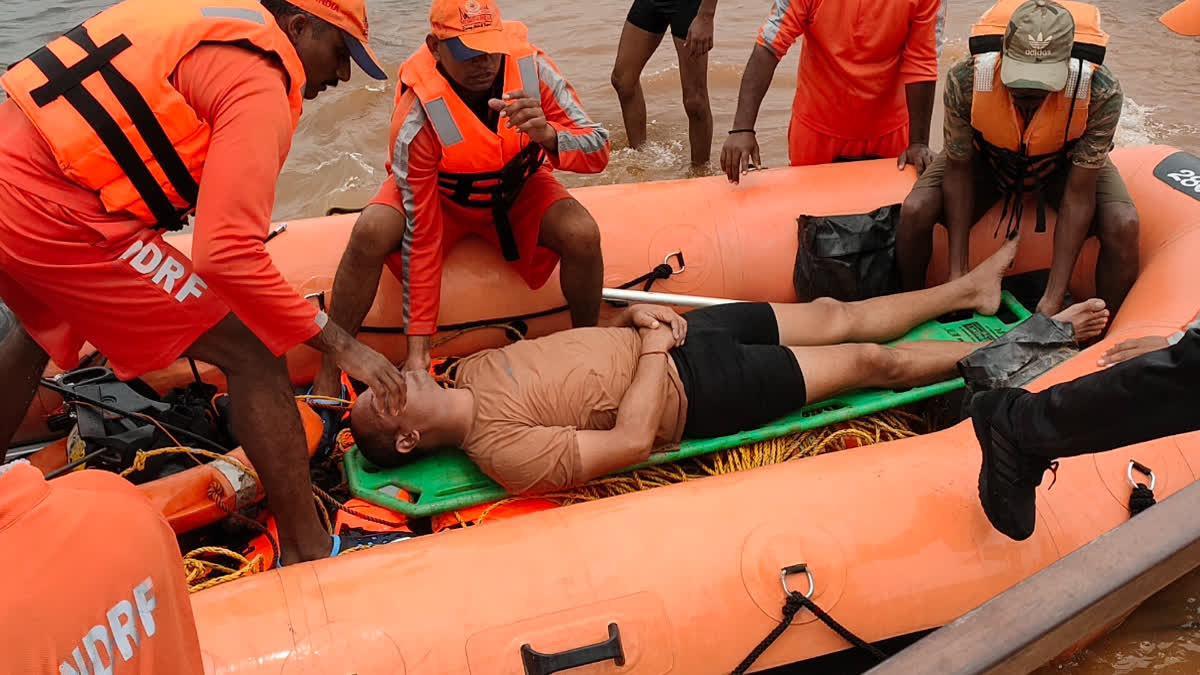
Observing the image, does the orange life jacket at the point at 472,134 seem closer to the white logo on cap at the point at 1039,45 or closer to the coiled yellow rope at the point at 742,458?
the coiled yellow rope at the point at 742,458

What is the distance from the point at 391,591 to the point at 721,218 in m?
1.84

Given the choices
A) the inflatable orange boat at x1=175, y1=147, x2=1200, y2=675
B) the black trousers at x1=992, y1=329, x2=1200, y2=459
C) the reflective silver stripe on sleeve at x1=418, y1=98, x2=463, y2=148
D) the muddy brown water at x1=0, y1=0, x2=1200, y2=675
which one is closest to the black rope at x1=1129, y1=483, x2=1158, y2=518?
the inflatable orange boat at x1=175, y1=147, x2=1200, y2=675

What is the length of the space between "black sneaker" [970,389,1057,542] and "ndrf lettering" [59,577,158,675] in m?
1.73

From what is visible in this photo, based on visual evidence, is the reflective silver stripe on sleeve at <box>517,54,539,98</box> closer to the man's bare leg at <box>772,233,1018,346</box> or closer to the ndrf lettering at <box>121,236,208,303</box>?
the man's bare leg at <box>772,233,1018,346</box>

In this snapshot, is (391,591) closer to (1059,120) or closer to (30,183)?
(30,183)

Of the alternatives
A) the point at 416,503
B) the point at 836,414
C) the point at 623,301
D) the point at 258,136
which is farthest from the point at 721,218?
the point at 258,136

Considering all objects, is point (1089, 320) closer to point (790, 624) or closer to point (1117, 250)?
point (1117, 250)

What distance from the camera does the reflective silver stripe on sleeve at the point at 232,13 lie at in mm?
2066

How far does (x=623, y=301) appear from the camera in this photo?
3309 millimetres

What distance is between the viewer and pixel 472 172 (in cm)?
294

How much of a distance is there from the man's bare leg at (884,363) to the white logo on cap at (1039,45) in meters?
0.73

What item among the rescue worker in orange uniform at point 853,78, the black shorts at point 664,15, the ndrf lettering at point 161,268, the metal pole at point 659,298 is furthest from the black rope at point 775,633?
the black shorts at point 664,15

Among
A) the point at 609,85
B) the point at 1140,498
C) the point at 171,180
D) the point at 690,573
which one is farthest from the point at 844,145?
the point at 609,85

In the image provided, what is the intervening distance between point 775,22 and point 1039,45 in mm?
1106
